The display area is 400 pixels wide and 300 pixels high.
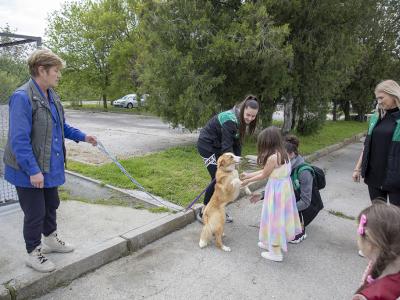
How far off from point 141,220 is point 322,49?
825 cm

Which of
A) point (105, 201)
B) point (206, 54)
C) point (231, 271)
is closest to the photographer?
point (231, 271)

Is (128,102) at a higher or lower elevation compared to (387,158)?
lower

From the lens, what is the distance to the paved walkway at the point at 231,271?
3.37 m

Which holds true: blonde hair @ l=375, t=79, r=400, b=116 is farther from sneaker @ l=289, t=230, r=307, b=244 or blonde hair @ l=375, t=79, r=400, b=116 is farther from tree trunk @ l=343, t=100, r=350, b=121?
tree trunk @ l=343, t=100, r=350, b=121

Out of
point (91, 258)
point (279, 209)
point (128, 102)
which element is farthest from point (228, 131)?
point (128, 102)

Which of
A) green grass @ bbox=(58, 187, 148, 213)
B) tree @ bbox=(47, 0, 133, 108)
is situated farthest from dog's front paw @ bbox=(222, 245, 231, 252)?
tree @ bbox=(47, 0, 133, 108)

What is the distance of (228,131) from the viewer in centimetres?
444

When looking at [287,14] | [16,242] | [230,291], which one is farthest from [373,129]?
[287,14]

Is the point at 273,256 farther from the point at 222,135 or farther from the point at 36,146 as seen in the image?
the point at 36,146

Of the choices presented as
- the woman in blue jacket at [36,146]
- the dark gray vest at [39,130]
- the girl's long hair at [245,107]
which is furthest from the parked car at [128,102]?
the dark gray vest at [39,130]

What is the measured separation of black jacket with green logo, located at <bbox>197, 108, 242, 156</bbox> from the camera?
445cm

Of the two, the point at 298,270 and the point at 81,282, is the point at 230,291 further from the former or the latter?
the point at 81,282

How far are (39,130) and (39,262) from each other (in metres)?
1.28

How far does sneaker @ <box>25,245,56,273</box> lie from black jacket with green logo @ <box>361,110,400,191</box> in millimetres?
3623
